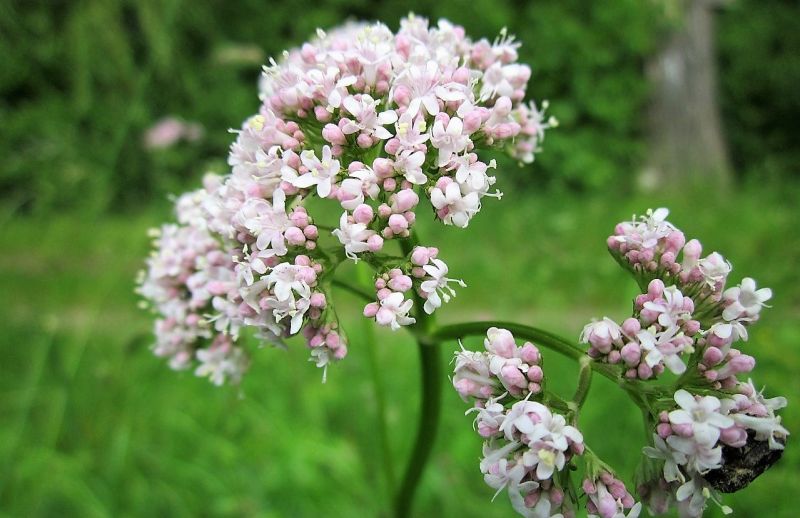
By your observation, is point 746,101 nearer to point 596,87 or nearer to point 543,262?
point 596,87

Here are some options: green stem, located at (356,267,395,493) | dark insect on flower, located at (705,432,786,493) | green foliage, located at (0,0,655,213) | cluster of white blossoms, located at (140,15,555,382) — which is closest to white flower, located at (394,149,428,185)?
cluster of white blossoms, located at (140,15,555,382)

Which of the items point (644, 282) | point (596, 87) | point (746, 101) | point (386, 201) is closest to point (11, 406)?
point (386, 201)

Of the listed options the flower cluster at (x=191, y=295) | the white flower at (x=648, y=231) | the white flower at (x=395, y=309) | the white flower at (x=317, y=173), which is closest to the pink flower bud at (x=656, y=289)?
the white flower at (x=648, y=231)

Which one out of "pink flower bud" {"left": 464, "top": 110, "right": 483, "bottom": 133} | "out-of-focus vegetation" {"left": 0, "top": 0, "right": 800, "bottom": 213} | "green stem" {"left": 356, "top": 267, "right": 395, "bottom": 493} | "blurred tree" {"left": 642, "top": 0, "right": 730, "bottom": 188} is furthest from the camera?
"blurred tree" {"left": 642, "top": 0, "right": 730, "bottom": 188}

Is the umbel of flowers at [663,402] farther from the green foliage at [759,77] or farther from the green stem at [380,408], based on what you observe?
the green foliage at [759,77]

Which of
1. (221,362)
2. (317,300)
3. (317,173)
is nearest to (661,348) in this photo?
(317,300)

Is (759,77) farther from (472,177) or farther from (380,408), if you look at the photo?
(472,177)

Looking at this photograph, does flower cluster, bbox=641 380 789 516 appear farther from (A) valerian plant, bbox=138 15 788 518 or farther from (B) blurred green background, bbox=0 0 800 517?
(B) blurred green background, bbox=0 0 800 517

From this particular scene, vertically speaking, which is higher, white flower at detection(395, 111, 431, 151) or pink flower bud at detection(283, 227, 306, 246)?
white flower at detection(395, 111, 431, 151)
